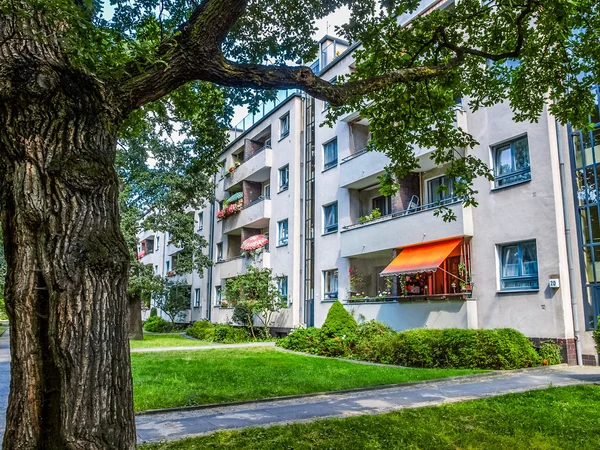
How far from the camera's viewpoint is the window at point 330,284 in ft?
82.7

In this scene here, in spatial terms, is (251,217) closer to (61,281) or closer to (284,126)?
(284,126)

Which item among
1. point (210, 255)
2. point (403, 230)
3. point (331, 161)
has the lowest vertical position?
point (403, 230)

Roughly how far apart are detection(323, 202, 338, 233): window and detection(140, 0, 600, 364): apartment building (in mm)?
76

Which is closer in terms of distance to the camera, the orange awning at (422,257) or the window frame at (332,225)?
the orange awning at (422,257)

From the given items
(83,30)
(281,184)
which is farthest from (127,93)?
(281,184)

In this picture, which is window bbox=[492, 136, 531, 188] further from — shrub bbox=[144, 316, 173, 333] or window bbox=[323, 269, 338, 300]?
shrub bbox=[144, 316, 173, 333]

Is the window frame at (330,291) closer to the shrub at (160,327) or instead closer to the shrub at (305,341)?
the shrub at (305,341)

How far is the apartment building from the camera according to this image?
1510 cm

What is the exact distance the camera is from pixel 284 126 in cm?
3125

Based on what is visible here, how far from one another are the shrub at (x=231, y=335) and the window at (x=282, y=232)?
5.59m

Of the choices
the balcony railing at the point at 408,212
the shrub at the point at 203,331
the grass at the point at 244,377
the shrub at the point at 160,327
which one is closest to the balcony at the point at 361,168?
the balcony railing at the point at 408,212

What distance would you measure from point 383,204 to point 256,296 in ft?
30.0

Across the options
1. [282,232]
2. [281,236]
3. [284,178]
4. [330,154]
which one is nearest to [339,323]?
[330,154]

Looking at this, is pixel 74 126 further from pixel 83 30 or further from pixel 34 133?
pixel 83 30
